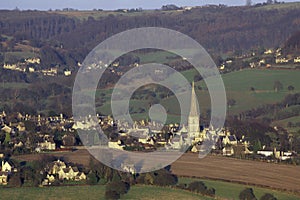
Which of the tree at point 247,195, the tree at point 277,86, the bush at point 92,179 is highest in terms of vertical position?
the tree at point 277,86

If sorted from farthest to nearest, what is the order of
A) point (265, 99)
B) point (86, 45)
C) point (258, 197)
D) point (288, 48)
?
point (86, 45) < point (288, 48) < point (265, 99) < point (258, 197)

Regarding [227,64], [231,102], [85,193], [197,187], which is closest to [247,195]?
[197,187]

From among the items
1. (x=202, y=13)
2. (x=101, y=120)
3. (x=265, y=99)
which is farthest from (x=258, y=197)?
(x=202, y=13)

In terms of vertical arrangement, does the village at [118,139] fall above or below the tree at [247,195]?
above

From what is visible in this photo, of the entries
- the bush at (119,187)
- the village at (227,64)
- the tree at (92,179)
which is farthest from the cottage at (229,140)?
the village at (227,64)

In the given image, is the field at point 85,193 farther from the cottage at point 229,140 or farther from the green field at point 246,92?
the green field at point 246,92

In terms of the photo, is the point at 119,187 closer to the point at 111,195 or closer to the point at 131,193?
the point at 131,193

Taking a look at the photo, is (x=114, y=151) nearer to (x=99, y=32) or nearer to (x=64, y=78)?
(x=64, y=78)

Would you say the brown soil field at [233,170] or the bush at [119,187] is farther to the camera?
the brown soil field at [233,170]
